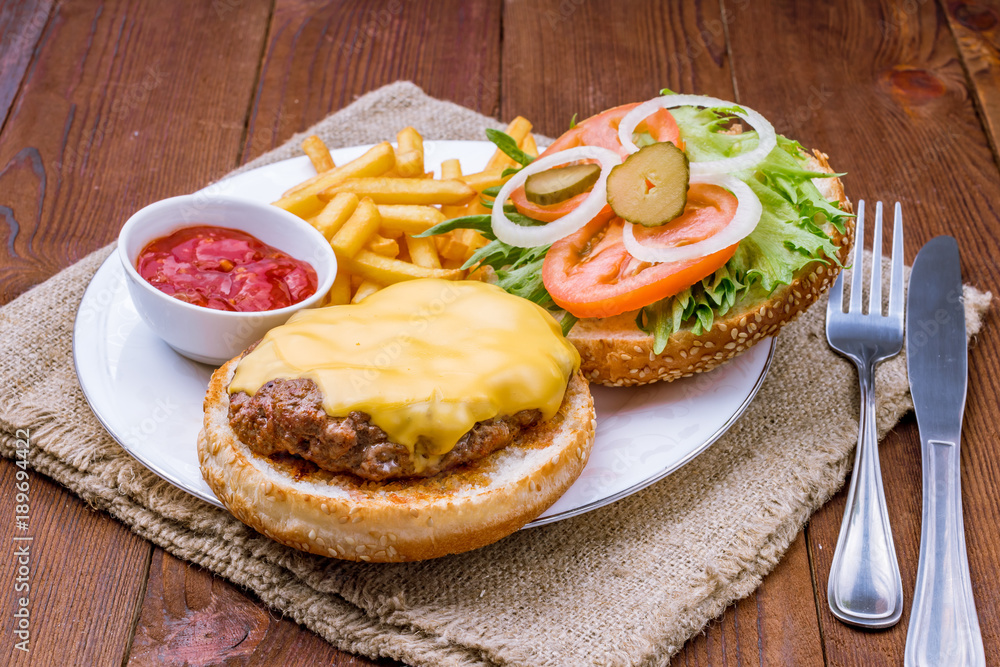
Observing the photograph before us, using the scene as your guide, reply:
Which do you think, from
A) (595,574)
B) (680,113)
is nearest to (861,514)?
(595,574)

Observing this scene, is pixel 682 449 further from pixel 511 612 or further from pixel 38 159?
pixel 38 159

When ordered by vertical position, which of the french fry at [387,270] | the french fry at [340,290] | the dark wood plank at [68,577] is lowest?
the dark wood plank at [68,577]

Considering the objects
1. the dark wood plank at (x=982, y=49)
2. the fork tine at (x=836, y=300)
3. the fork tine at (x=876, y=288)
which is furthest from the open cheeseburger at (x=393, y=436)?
the dark wood plank at (x=982, y=49)

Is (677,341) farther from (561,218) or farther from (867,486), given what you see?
(867,486)

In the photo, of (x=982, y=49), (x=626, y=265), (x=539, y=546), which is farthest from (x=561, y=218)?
(x=982, y=49)

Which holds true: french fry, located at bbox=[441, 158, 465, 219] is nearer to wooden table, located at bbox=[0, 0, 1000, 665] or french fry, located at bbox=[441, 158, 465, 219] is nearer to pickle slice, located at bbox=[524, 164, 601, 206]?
pickle slice, located at bbox=[524, 164, 601, 206]

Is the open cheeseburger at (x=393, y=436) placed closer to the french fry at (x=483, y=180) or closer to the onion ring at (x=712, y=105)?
the onion ring at (x=712, y=105)


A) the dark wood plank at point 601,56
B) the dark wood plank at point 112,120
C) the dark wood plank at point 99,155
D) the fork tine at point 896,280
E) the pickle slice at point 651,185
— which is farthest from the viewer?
the dark wood plank at point 601,56

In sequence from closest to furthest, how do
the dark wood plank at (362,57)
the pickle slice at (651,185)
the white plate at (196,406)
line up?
the white plate at (196,406), the pickle slice at (651,185), the dark wood plank at (362,57)
